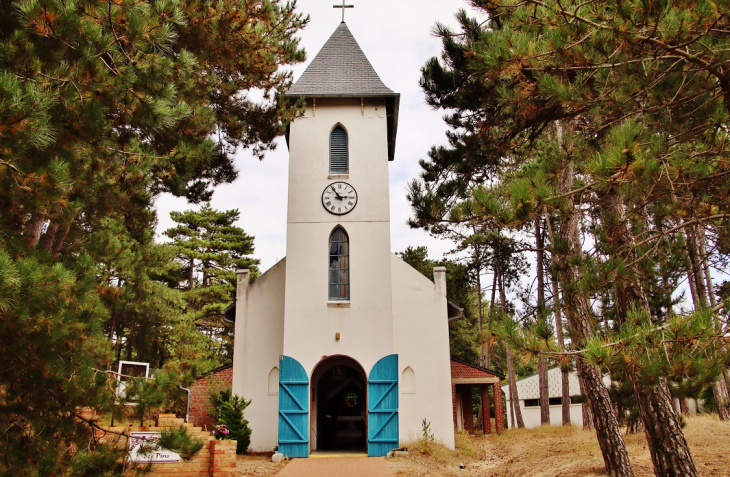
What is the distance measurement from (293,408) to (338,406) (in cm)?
835

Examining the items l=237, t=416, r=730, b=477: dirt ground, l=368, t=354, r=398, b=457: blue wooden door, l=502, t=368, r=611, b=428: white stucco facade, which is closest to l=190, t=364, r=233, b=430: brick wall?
l=237, t=416, r=730, b=477: dirt ground

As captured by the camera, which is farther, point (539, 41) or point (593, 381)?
point (593, 381)

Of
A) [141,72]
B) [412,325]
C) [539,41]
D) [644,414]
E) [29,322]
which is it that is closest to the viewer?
[29,322]

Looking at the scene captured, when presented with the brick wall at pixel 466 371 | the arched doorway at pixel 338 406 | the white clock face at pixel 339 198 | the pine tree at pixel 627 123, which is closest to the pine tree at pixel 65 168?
the pine tree at pixel 627 123

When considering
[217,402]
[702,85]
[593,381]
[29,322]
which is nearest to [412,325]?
[217,402]

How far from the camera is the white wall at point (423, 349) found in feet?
48.7

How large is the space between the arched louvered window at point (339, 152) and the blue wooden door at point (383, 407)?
547cm

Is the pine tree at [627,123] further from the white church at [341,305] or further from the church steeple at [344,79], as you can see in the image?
the church steeple at [344,79]

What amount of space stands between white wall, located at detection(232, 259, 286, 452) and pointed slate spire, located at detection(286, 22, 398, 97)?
513cm

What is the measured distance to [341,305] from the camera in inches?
567

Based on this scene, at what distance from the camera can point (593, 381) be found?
947 centimetres

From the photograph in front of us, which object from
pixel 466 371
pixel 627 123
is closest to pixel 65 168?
pixel 627 123

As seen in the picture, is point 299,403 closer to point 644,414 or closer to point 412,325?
point 412,325

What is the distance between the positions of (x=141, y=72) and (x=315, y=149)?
983cm
